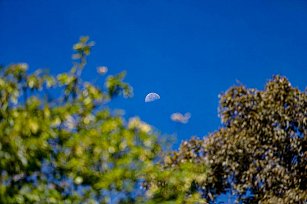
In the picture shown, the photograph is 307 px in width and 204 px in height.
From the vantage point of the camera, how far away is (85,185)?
6.23 meters

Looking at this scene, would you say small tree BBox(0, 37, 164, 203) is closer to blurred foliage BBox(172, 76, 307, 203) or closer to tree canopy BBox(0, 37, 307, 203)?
tree canopy BBox(0, 37, 307, 203)

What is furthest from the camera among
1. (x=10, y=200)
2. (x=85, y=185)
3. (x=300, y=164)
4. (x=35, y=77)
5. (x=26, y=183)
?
(x=300, y=164)

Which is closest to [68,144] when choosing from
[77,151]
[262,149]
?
[77,151]

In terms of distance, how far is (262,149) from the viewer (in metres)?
18.5

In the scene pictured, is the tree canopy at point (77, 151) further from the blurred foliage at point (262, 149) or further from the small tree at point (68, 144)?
the blurred foliage at point (262, 149)

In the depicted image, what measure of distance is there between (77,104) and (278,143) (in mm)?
13741

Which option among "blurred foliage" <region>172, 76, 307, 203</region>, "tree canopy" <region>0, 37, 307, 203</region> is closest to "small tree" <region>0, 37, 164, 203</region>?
"tree canopy" <region>0, 37, 307, 203</region>

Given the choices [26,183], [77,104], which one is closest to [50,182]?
[26,183]

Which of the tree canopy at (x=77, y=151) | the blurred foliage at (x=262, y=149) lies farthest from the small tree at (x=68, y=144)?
the blurred foliage at (x=262, y=149)

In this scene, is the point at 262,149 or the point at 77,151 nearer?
the point at 77,151

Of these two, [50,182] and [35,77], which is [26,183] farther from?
[35,77]

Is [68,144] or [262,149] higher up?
[262,149]

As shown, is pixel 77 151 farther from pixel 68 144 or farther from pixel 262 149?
pixel 262 149

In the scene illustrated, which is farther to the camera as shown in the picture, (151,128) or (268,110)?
(268,110)
